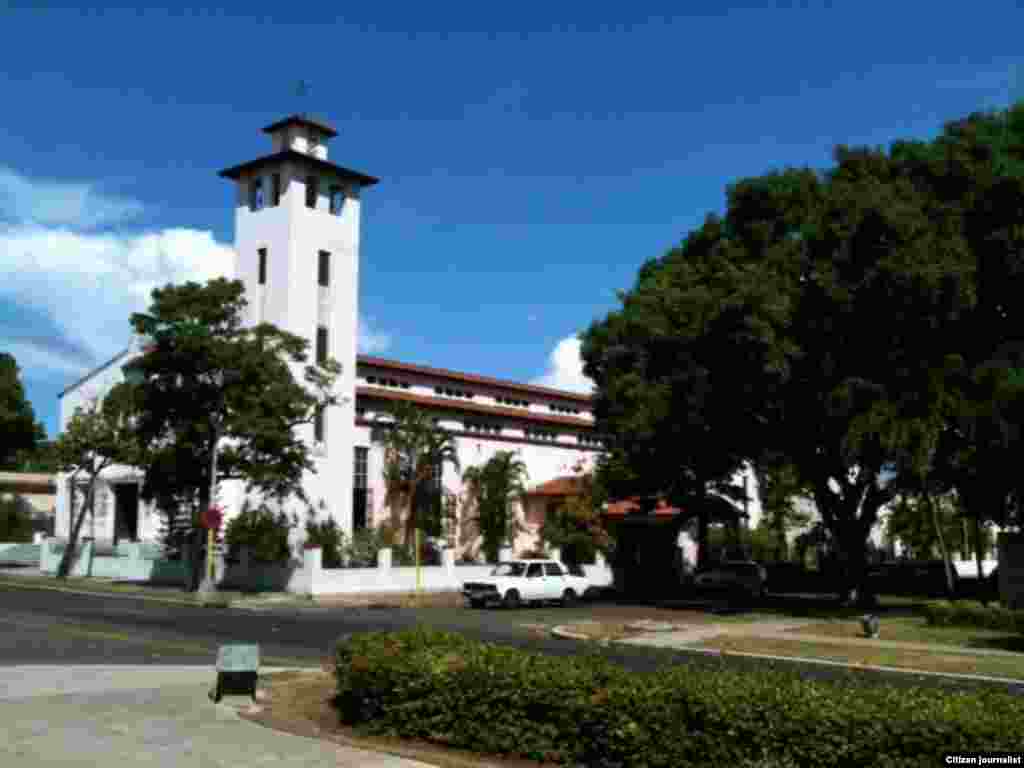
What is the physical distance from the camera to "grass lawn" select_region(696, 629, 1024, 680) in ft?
60.4

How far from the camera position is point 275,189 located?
46.5 meters

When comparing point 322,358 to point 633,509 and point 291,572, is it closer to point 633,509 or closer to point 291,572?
point 291,572

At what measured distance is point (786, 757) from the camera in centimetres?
791

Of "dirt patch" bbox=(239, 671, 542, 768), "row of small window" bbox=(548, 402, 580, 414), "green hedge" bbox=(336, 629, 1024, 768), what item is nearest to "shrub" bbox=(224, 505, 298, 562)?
"dirt patch" bbox=(239, 671, 542, 768)

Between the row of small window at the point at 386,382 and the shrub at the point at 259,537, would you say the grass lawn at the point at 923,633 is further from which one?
the row of small window at the point at 386,382

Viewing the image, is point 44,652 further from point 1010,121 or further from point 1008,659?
point 1010,121

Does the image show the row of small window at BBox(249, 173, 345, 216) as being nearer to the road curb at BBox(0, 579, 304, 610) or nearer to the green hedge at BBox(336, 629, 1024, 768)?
the road curb at BBox(0, 579, 304, 610)

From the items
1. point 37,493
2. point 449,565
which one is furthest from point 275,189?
point 37,493

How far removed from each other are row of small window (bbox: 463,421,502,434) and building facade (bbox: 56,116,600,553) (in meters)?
0.06

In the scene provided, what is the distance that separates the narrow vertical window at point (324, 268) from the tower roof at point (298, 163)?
3.92 m

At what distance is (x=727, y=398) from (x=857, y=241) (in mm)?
5967

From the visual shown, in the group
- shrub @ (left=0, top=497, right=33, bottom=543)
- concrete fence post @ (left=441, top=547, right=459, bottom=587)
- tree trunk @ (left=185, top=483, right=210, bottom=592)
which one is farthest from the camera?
shrub @ (left=0, top=497, right=33, bottom=543)

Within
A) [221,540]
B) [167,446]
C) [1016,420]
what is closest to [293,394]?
[167,446]

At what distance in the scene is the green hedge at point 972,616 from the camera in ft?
81.1
